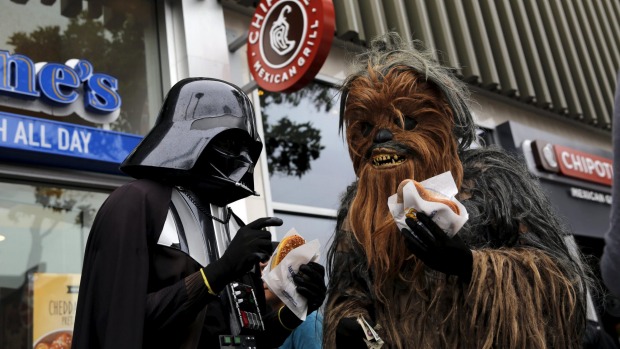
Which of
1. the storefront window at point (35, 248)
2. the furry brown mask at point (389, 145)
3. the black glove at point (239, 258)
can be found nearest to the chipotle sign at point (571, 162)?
the storefront window at point (35, 248)

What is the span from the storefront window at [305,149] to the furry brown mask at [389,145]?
11.3ft

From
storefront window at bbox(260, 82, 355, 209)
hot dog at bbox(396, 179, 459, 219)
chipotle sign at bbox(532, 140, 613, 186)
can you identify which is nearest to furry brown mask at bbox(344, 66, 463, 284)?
hot dog at bbox(396, 179, 459, 219)

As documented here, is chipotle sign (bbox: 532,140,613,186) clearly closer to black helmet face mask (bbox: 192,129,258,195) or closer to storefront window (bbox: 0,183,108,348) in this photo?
storefront window (bbox: 0,183,108,348)

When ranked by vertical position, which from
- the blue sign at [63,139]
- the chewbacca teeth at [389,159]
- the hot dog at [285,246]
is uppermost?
the blue sign at [63,139]

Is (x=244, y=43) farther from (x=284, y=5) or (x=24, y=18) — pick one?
(x=24, y=18)

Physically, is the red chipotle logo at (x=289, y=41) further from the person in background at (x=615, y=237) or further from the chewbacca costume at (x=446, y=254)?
the person in background at (x=615, y=237)

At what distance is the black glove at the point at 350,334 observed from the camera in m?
2.14

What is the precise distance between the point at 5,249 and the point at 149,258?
284 centimetres

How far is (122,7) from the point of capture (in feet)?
18.4

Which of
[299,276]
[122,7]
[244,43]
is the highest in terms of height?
[122,7]

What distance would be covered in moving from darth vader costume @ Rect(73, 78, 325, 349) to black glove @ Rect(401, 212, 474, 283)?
0.42 m

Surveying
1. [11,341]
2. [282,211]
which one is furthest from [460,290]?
[282,211]

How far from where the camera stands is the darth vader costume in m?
1.96

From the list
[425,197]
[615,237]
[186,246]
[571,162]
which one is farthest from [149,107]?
[571,162]
